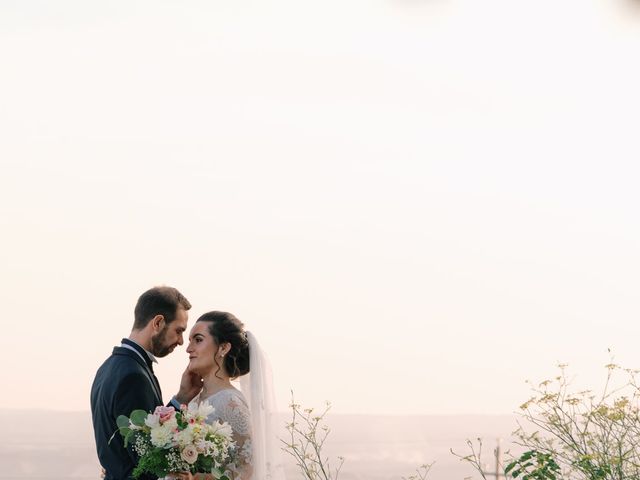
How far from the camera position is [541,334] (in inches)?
2867

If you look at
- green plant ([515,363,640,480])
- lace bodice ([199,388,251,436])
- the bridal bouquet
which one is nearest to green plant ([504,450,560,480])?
green plant ([515,363,640,480])

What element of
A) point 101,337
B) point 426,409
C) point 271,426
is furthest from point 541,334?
point 426,409

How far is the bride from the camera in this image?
667 centimetres

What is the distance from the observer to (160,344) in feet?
21.1

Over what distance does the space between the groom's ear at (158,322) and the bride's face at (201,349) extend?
13.7 inches

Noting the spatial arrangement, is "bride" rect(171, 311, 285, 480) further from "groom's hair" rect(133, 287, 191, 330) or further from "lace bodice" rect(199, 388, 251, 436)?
"groom's hair" rect(133, 287, 191, 330)

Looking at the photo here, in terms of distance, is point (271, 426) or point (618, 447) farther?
point (271, 426)

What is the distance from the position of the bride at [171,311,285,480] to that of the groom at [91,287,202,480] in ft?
0.68

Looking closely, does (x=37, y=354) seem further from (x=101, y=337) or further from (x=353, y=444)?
(x=353, y=444)

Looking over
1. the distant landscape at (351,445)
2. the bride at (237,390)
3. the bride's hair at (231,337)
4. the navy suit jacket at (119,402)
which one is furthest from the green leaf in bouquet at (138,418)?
the distant landscape at (351,445)

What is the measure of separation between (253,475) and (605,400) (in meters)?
1.92

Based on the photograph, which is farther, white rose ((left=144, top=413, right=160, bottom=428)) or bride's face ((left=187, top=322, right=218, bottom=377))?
bride's face ((left=187, top=322, right=218, bottom=377))

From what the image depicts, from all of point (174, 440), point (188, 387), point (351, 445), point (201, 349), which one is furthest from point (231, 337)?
point (351, 445)

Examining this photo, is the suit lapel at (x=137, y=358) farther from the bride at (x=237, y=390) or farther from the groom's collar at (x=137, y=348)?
the bride at (x=237, y=390)
